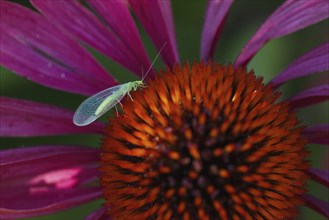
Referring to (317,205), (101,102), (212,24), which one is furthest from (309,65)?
(101,102)

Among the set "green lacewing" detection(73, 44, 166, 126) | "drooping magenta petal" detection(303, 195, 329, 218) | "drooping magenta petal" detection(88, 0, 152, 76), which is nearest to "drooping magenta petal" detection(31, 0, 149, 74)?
"drooping magenta petal" detection(88, 0, 152, 76)

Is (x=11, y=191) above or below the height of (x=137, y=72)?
below

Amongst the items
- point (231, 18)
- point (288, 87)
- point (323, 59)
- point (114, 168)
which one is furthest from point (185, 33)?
point (114, 168)

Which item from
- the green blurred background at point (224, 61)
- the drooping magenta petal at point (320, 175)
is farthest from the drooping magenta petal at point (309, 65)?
the green blurred background at point (224, 61)

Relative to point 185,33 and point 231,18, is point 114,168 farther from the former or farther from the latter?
point 231,18

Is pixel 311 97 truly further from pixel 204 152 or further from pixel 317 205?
pixel 204 152
